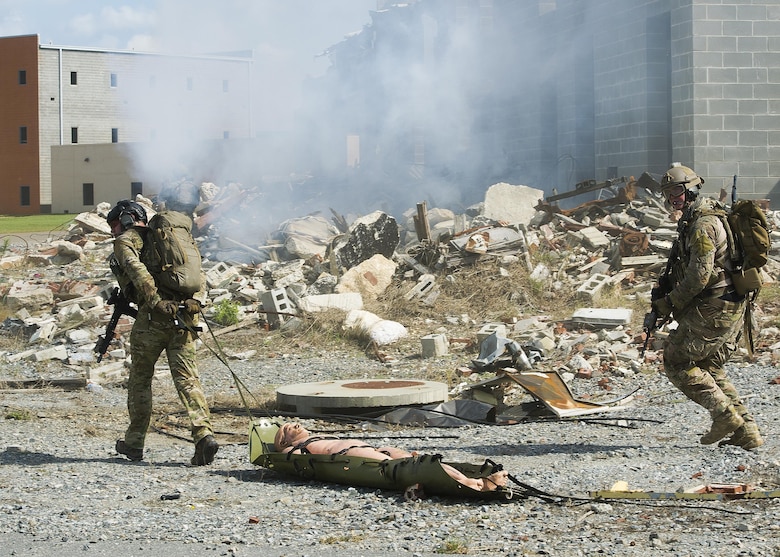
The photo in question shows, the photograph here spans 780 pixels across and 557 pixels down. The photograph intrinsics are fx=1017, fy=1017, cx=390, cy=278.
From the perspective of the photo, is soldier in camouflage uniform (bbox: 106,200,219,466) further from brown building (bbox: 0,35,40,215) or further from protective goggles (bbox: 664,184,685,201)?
brown building (bbox: 0,35,40,215)

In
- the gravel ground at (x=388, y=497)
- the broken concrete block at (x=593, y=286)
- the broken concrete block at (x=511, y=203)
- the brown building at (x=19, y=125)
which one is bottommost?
the gravel ground at (x=388, y=497)

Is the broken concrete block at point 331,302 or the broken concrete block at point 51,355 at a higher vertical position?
the broken concrete block at point 331,302

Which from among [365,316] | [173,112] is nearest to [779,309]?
[365,316]

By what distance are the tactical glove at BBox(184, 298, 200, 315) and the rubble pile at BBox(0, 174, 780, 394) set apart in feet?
11.0

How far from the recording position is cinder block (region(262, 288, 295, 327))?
39.2 feet

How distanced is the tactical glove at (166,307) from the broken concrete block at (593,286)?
687 cm

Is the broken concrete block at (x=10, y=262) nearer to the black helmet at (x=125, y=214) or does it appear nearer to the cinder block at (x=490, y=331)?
the cinder block at (x=490, y=331)

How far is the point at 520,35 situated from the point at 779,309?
1280 cm

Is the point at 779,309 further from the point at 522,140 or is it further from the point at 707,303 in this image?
the point at 522,140

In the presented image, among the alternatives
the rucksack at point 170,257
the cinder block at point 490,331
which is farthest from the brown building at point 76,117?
the rucksack at point 170,257

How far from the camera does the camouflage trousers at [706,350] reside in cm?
572

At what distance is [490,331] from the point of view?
10.6 metres

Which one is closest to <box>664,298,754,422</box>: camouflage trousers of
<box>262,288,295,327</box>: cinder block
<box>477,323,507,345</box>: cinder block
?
<box>477,323,507,345</box>: cinder block

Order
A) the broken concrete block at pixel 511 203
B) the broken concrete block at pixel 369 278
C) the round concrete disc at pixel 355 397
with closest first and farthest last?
the round concrete disc at pixel 355 397
the broken concrete block at pixel 369 278
the broken concrete block at pixel 511 203
